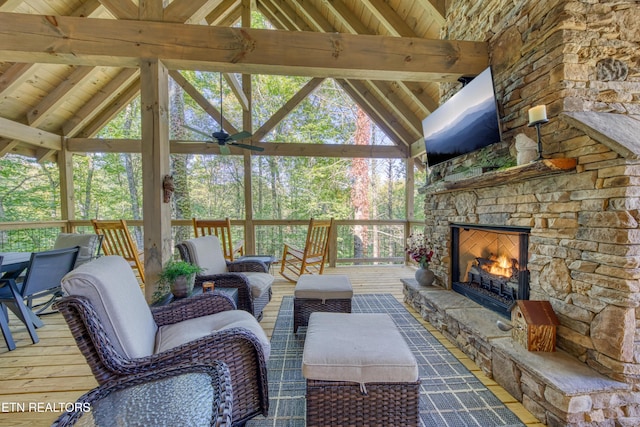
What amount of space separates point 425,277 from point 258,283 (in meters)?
1.91

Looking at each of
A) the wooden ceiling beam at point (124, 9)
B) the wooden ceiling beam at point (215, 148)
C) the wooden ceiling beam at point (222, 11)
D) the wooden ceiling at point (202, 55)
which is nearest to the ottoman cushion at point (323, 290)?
the wooden ceiling at point (202, 55)

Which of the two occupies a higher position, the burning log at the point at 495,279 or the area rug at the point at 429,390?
the burning log at the point at 495,279

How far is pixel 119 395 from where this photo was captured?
0.94 meters

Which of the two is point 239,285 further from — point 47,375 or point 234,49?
point 234,49

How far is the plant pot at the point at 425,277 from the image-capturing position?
319 cm

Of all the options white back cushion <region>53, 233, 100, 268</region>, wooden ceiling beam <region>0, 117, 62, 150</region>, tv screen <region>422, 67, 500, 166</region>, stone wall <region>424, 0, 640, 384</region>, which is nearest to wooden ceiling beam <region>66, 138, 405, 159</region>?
wooden ceiling beam <region>0, 117, 62, 150</region>

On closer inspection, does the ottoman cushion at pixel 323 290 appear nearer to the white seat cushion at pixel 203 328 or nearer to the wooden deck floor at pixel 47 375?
the wooden deck floor at pixel 47 375

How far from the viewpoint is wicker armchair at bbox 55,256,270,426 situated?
1133mm

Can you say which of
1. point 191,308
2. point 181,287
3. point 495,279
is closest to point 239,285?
point 181,287

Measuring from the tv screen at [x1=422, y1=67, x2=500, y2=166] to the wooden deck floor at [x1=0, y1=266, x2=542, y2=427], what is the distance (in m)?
1.83

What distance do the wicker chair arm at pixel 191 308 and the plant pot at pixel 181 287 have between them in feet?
0.90

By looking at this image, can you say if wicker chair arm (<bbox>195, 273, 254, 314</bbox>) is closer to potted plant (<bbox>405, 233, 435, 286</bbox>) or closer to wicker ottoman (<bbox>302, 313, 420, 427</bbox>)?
wicker ottoman (<bbox>302, 313, 420, 427</bbox>)

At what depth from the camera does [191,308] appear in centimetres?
184

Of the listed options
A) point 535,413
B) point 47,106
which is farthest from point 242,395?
point 47,106
